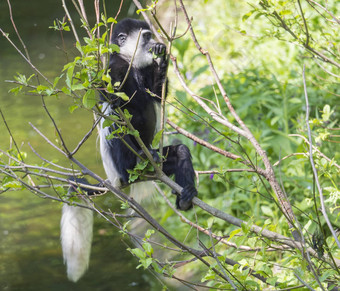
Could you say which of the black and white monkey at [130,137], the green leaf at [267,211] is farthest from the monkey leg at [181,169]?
the green leaf at [267,211]

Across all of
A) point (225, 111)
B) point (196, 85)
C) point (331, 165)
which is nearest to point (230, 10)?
point (196, 85)

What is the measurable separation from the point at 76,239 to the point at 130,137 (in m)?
0.58

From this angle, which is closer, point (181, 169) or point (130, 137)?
point (181, 169)

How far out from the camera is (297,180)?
318cm

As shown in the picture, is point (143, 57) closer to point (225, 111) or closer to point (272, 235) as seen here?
point (272, 235)

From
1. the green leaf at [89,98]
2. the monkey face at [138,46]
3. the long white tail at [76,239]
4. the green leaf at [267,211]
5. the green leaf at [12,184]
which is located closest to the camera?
the green leaf at [89,98]

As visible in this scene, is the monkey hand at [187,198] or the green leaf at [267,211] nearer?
the monkey hand at [187,198]

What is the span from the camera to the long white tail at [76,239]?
2387mm

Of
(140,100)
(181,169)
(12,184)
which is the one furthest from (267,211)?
(12,184)

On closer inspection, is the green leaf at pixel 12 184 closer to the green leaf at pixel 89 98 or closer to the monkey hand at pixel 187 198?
the green leaf at pixel 89 98

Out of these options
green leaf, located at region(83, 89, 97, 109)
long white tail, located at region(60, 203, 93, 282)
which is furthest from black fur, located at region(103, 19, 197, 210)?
green leaf, located at region(83, 89, 97, 109)

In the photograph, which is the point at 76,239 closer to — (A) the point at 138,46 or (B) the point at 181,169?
(B) the point at 181,169

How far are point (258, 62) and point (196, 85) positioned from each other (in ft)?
2.56

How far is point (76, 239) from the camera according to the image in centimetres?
252
